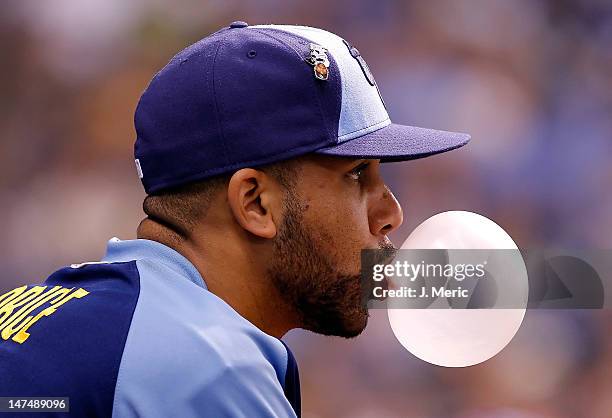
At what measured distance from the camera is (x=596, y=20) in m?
6.12

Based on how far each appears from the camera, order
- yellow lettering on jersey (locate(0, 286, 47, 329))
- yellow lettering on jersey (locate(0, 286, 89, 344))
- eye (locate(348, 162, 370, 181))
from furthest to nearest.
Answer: eye (locate(348, 162, 370, 181)), yellow lettering on jersey (locate(0, 286, 47, 329)), yellow lettering on jersey (locate(0, 286, 89, 344))

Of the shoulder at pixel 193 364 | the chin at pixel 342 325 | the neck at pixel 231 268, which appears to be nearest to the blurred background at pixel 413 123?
the chin at pixel 342 325

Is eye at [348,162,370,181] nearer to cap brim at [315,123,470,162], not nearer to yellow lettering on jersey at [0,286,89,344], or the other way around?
cap brim at [315,123,470,162]

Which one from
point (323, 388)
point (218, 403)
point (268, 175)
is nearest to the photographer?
point (218, 403)

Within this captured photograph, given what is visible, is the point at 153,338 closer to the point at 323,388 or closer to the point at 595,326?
the point at 323,388

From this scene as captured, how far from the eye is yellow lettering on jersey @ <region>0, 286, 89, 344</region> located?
0.71 metres

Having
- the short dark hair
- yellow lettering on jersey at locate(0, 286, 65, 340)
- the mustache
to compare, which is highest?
the short dark hair

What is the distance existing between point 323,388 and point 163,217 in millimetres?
3229

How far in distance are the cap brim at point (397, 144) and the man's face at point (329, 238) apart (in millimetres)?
52

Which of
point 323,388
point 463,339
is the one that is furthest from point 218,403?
point 323,388

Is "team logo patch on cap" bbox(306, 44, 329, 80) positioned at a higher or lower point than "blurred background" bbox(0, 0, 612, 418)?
higher

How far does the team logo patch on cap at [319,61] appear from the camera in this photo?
2.27m

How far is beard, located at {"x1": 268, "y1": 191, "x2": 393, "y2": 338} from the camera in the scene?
2318 mm

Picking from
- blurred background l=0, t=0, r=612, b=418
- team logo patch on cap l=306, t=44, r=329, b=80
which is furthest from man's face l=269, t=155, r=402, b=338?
blurred background l=0, t=0, r=612, b=418
